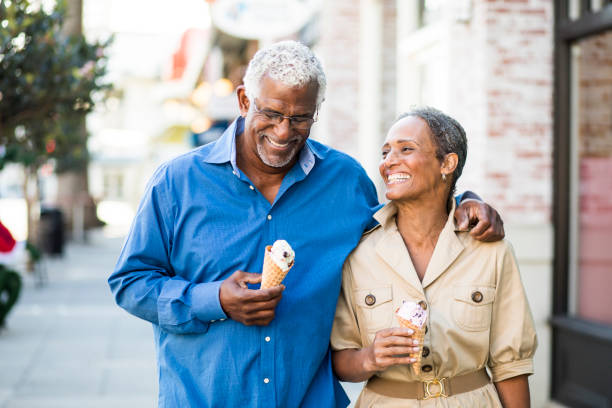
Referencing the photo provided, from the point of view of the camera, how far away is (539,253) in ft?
18.5

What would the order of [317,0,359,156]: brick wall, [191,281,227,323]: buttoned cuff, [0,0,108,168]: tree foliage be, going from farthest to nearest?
[317,0,359,156]: brick wall, [0,0,108,168]: tree foliage, [191,281,227,323]: buttoned cuff

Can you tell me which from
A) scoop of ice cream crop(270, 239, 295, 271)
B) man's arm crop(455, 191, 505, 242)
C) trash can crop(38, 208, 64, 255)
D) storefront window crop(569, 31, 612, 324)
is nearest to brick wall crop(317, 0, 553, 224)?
storefront window crop(569, 31, 612, 324)

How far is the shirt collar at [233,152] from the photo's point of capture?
271cm

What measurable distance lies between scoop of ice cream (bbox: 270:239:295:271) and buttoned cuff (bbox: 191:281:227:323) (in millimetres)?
215

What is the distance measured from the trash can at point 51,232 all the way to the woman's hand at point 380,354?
15465 millimetres

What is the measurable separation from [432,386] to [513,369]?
0.31m

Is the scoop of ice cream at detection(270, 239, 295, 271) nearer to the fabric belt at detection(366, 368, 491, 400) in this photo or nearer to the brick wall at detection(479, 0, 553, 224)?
the fabric belt at detection(366, 368, 491, 400)

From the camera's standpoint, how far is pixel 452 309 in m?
2.72

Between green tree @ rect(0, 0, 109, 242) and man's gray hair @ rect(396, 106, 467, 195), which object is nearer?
man's gray hair @ rect(396, 106, 467, 195)

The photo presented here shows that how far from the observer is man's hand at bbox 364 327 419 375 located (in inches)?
94.2

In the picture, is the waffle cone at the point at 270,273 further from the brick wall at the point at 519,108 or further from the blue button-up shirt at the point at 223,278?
the brick wall at the point at 519,108

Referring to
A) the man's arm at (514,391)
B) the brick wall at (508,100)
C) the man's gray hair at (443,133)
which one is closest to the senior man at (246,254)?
the man's gray hair at (443,133)

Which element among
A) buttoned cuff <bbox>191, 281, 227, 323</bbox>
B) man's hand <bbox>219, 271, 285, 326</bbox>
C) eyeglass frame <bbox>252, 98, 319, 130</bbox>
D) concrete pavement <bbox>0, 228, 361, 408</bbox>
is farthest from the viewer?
concrete pavement <bbox>0, 228, 361, 408</bbox>

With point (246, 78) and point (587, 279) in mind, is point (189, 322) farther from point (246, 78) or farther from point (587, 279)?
point (587, 279)
